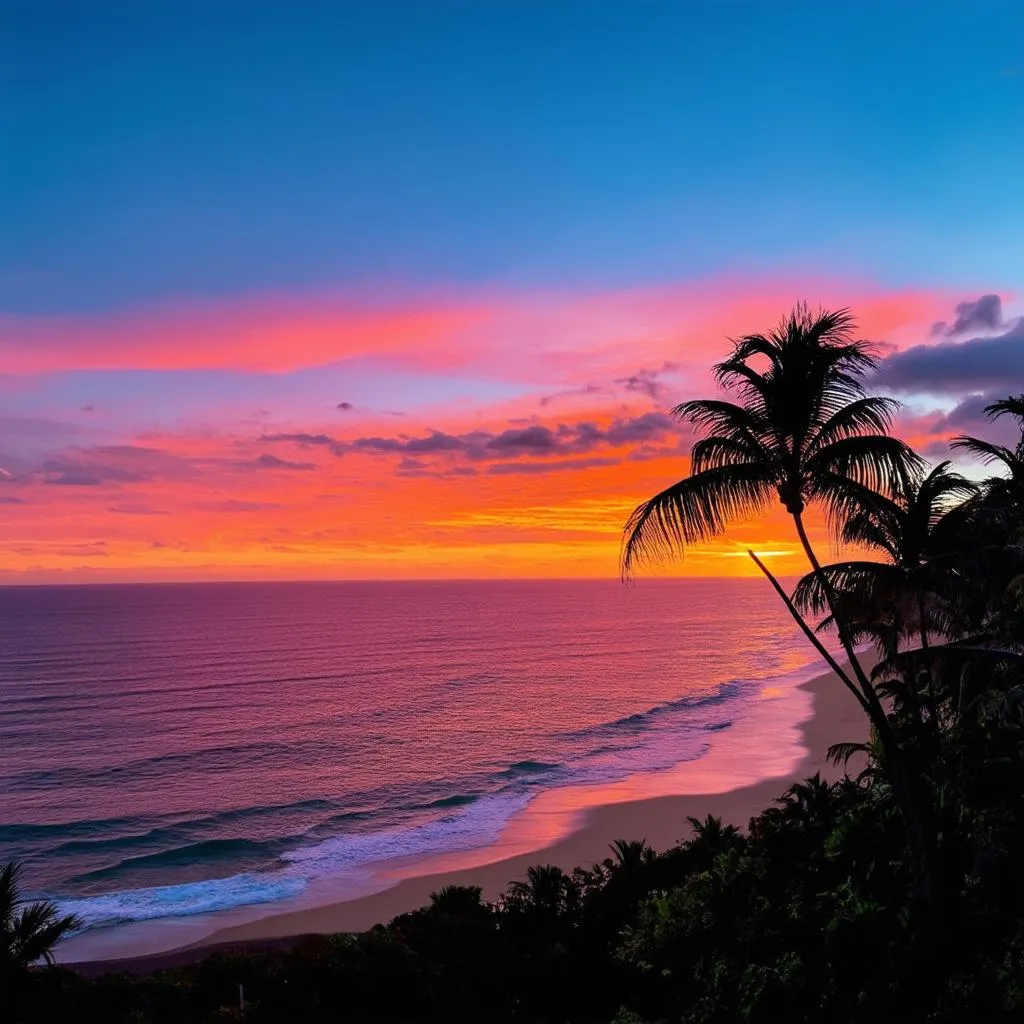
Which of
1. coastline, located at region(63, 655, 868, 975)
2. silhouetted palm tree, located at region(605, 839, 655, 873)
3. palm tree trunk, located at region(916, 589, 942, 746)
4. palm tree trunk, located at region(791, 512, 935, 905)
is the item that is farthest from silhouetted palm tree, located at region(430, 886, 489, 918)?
palm tree trunk, located at region(916, 589, 942, 746)

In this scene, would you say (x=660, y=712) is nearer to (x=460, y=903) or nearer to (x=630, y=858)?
(x=630, y=858)

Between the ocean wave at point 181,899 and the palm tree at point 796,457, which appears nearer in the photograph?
the palm tree at point 796,457

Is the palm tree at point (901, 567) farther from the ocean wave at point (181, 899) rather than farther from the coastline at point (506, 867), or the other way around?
the ocean wave at point (181, 899)

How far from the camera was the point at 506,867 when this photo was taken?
32.0 meters

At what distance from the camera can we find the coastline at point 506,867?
2464 cm

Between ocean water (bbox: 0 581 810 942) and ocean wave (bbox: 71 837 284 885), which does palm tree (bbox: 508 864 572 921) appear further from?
ocean wave (bbox: 71 837 284 885)

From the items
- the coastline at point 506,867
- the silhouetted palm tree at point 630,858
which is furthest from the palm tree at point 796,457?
the coastline at point 506,867

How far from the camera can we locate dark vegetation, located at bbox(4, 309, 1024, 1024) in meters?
12.4

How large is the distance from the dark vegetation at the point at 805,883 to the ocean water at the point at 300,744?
52.1ft

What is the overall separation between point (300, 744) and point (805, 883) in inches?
1667

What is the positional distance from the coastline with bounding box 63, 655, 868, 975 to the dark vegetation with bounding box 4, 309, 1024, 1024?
26.7 ft

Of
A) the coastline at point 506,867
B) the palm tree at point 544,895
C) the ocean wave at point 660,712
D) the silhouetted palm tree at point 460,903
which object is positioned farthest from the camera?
the ocean wave at point 660,712

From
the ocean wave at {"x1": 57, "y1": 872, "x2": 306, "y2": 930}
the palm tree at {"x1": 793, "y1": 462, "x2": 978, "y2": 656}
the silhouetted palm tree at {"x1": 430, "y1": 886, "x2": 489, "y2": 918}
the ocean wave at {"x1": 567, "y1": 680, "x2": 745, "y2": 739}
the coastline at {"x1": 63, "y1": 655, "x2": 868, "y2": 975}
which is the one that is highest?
the palm tree at {"x1": 793, "y1": 462, "x2": 978, "y2": 656}

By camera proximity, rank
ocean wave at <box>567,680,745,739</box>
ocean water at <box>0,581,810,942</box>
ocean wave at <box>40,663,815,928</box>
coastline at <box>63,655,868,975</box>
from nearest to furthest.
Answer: coastline at <box>63,655,868,975</box>
ocean wave at <box>40,663,815,928</box>
ocean water at <box>0,581,810,942</box>
ocean wave at <box>567,680,745,739</box>
